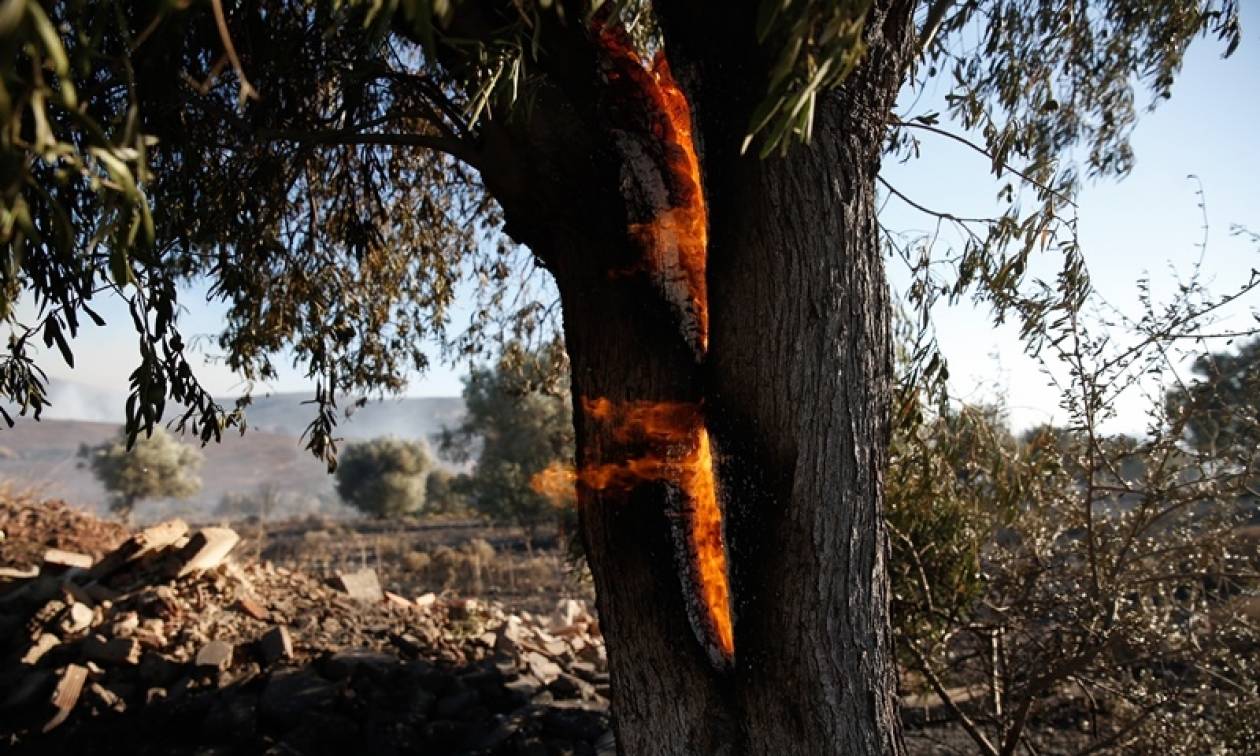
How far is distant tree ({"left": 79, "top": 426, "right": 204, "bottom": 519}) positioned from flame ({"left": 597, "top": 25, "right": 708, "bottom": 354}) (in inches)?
1114

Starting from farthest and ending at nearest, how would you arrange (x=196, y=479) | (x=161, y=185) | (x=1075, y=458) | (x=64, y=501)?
(x=196, y=479) → (x=64, y=501) → (x=1075, y=458) → (x=161, y=185)

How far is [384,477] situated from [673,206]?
95.1 feet

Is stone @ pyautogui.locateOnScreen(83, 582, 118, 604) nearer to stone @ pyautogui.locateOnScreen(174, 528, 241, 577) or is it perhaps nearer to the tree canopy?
stone @ pyautogui.locateOnScreen(174, 528, 241, 577)

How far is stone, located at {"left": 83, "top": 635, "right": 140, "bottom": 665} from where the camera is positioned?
6645mm

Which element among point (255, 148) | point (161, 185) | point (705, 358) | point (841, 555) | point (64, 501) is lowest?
point (64, 501)

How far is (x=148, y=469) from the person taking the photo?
88.4 feet

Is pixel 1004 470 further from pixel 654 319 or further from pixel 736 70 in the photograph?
pixel 736 70

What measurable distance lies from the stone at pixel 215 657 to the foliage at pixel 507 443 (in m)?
10.5

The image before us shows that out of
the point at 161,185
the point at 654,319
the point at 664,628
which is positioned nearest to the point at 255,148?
the point at 161,185

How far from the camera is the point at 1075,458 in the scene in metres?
4.96

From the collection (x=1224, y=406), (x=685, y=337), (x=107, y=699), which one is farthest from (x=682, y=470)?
(x=107, y=699)

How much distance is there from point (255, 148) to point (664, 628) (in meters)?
3.94

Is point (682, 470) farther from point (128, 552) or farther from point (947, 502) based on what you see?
point (128, 552)

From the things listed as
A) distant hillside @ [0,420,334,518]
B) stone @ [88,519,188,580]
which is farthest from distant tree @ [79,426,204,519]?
distant hillside @ [0,420,334,518]
